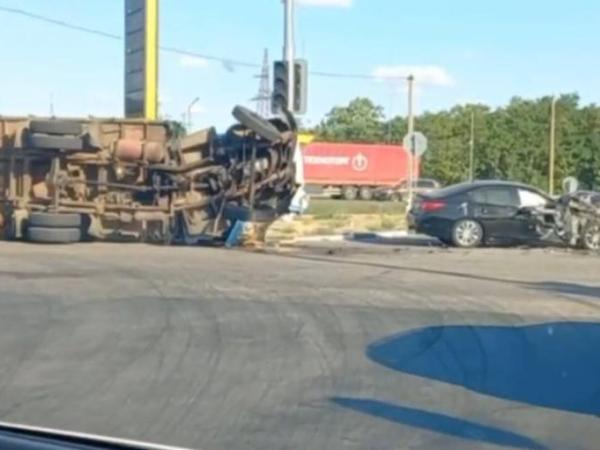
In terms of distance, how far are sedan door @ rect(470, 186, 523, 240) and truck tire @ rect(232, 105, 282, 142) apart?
5.65 meters

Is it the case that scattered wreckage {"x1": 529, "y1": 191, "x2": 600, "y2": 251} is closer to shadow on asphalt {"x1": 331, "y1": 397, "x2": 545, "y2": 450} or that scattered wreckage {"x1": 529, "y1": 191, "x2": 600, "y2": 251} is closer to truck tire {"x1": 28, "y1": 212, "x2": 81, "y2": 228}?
truck tire {"x1": 28, "y1": 212, "x2": 81, "y2": 228}


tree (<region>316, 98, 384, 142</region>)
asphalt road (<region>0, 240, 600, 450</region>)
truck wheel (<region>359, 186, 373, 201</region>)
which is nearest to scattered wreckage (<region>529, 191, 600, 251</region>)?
asphalt road (<region>0, 240, 600, 450</region>)

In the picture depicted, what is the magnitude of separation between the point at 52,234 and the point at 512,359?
11882mm

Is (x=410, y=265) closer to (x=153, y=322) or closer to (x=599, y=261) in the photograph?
(x=599, y=261)

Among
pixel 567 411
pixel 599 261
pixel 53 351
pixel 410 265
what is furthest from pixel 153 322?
pixel 599 261

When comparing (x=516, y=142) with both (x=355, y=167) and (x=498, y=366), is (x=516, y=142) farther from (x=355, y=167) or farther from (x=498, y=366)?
(x=498, y=366)

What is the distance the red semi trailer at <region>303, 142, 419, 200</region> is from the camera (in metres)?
65.7

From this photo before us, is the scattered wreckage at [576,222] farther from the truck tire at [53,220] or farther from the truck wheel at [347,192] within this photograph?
the truck wheel at [347,192]

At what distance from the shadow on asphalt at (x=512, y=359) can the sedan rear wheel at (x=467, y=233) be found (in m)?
12.0

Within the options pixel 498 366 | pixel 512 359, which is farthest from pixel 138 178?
pixel 498 366

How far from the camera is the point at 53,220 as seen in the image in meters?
18.5

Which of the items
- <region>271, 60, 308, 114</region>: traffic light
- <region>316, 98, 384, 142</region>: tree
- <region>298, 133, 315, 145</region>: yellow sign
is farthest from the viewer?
<region>316, 98, 384, 142</region>: tree

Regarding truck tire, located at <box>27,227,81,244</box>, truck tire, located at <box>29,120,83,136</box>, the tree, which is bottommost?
truck tire, located at <box>27,227,81,244</box>

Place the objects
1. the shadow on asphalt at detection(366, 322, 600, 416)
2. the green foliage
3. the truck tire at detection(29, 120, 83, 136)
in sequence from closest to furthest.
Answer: the shadow on asphalt at detection(366, 322, 600, 416)
the truck tire at detection(29, 120, 83, 136)
the green foliage
